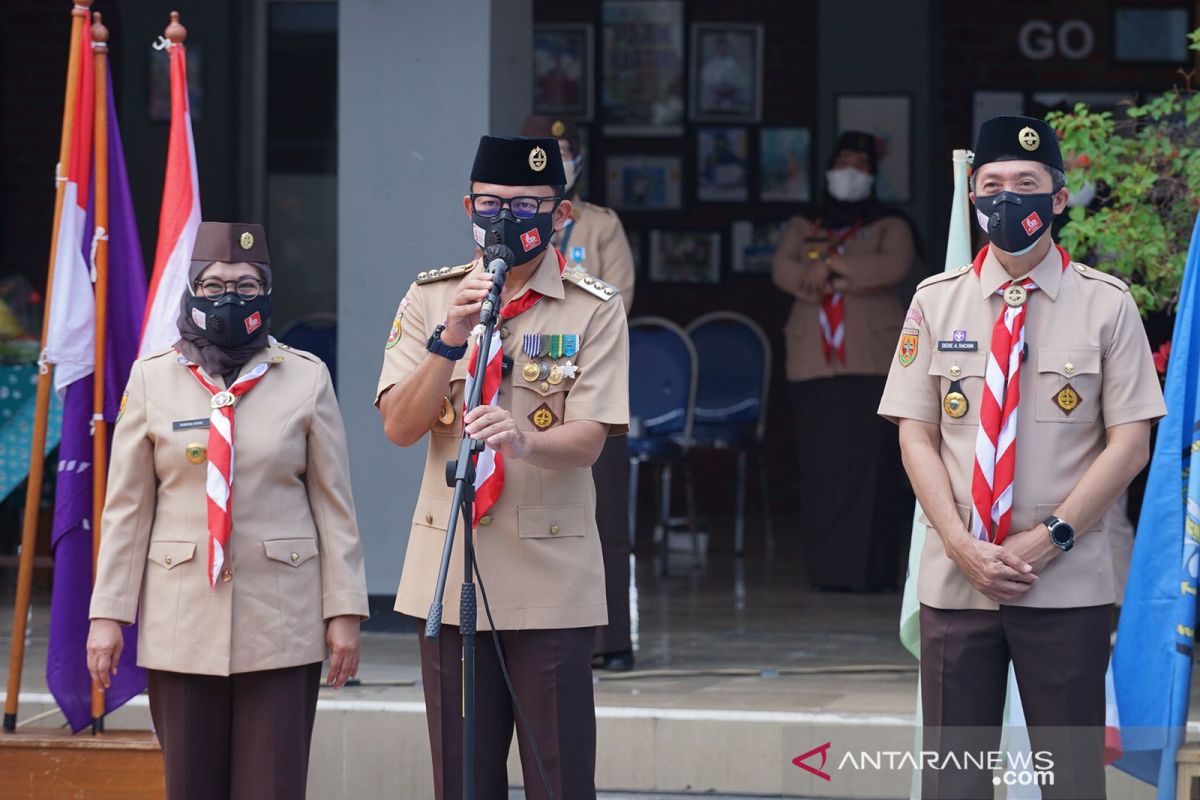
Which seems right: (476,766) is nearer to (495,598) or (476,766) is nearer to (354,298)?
(495,598)

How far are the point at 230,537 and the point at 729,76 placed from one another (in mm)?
7085

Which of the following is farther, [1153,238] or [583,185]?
[583,185]

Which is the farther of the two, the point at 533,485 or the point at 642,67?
the point at 642,67

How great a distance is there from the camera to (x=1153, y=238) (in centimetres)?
506

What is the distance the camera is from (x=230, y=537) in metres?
3.81

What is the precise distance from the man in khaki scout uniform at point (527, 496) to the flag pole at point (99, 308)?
4.93 feet

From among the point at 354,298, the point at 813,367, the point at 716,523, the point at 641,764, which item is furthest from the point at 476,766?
the point at 716,523

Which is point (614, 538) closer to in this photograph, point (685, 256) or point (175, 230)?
point (175, 230)

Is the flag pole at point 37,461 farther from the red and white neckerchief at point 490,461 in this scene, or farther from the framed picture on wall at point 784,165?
the framed picture on wall at point 784,165

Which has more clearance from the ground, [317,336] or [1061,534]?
[317,336]

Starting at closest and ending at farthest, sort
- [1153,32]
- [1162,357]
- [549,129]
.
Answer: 1. [1162,357]
2. [549,129]
3. [1153,32]

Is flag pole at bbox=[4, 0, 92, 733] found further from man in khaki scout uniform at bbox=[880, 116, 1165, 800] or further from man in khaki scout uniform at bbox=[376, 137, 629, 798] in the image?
man in khaki scout uniform at bbox=[880, 116, 1165, 800]

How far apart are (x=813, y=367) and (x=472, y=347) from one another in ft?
15.0

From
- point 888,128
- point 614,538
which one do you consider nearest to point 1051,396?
point 614,538
